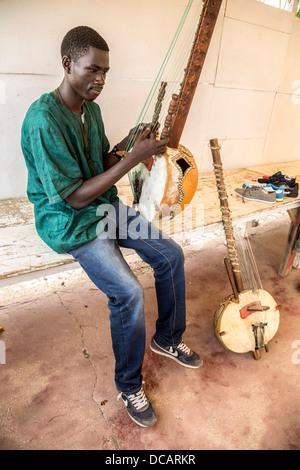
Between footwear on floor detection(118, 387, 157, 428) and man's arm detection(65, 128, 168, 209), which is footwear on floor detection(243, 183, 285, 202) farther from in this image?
footwear on floor detection(118, 387, 157, 428)

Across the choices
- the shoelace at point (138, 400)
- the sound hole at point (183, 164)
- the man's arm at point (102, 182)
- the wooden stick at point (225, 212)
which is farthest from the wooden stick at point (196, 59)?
the shoelace at point (138, 400)

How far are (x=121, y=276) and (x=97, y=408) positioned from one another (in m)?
0.78

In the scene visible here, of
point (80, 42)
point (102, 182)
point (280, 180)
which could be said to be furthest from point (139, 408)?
point (280, 180)

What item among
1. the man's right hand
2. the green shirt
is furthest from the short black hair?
the man's right hand

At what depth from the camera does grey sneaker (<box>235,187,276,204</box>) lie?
256 centimetres

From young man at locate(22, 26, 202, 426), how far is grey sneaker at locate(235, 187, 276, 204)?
1125 millimetres

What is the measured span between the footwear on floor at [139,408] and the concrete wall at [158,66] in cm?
160

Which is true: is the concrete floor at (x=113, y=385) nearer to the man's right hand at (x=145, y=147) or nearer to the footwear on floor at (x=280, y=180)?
the footwear on floor at (x=280, y=180)

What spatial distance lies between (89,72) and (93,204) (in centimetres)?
59

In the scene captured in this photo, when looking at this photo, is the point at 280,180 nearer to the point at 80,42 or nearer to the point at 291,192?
the point at 291,192

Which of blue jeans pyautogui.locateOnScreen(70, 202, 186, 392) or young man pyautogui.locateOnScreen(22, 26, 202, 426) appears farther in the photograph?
blue jeans pyautogui.locateOnScreen(70, 202, 186, 392)

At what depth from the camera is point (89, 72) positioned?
1.42 metres

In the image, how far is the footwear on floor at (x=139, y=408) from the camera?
5.38 ft
